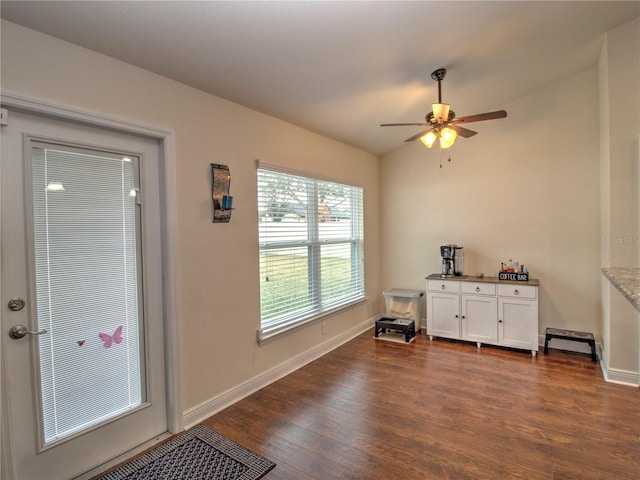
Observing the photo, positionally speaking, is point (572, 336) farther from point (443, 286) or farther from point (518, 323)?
point (443, 286)

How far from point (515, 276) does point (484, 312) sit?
0.54m

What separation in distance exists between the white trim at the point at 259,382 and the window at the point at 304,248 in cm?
35

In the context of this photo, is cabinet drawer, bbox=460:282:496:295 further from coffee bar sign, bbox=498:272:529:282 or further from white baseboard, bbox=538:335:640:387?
white baseboard, bbox=538:335:640:387

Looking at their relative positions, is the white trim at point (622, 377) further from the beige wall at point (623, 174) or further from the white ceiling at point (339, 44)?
the white ceiling at point (339, 44)

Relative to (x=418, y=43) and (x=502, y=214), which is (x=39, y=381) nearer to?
(x=418, y=43)

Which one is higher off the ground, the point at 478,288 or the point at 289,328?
the point at 478,288

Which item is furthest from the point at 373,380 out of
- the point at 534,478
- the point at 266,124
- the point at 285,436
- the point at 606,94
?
the point at 606,94

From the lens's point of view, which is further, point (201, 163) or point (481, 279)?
point (481, 279)

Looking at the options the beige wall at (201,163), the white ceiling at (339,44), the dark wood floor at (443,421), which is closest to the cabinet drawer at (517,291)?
the dark wood floor at (443,421)

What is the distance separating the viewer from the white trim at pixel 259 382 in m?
2.54

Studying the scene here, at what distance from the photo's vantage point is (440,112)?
8.96 ft

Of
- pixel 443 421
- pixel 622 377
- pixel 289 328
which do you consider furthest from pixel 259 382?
pixel 622 377

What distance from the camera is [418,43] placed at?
2494 mm

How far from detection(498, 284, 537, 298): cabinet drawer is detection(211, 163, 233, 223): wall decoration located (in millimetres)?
3132
